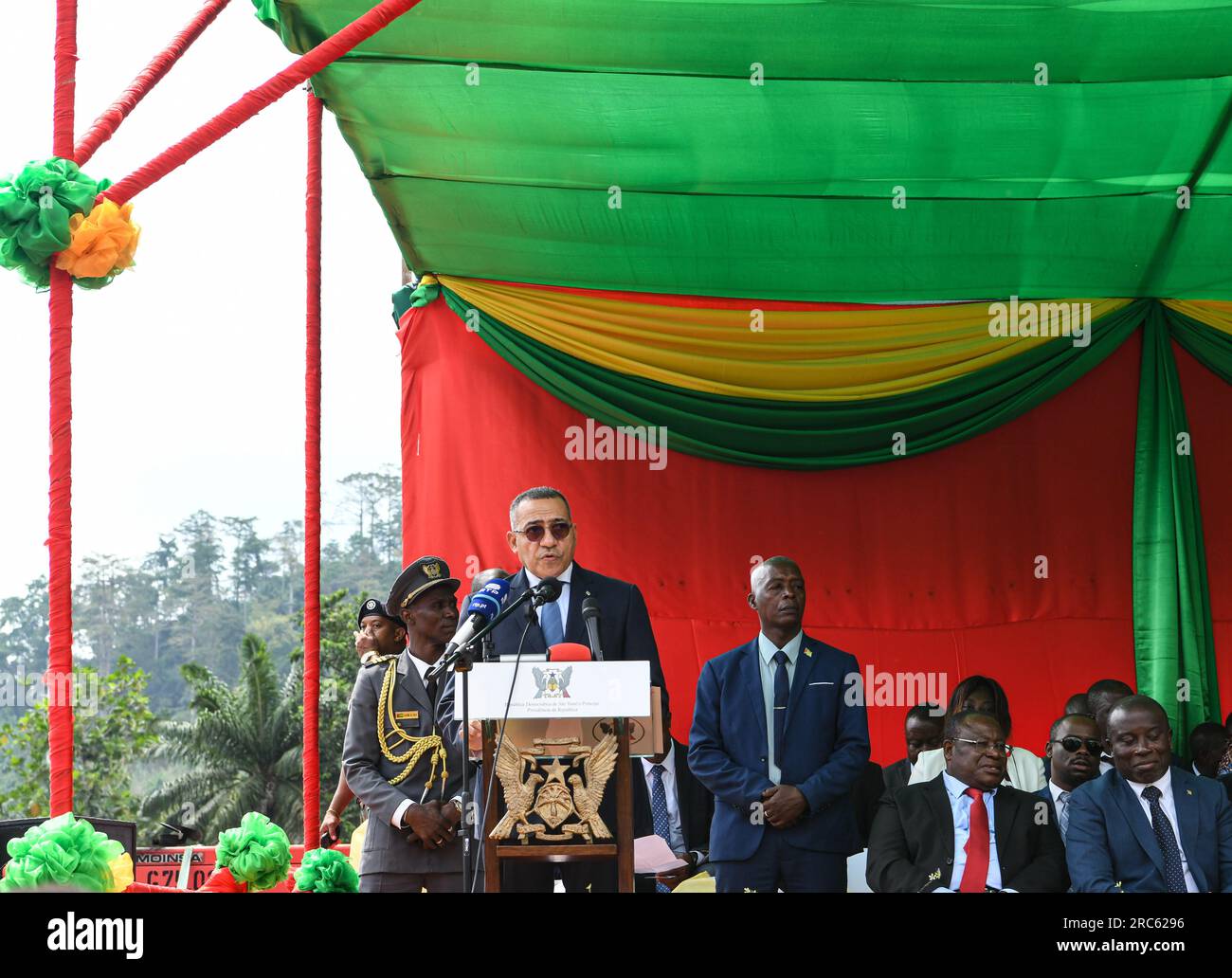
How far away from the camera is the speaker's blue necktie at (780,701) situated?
5039 millimetres

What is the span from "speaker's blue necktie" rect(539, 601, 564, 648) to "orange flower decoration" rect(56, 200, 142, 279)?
6.64 feet

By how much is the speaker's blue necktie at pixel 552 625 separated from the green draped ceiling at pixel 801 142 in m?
2.09

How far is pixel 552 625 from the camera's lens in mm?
4938

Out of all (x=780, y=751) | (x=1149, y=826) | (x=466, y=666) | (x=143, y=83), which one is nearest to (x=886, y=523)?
(x=780, y=751)

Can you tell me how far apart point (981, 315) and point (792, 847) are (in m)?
3.36

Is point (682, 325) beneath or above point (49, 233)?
above

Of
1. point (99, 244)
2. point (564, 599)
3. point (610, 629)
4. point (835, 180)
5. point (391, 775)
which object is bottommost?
point (391, 775)

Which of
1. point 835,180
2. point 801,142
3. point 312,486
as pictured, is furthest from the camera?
point 835,180

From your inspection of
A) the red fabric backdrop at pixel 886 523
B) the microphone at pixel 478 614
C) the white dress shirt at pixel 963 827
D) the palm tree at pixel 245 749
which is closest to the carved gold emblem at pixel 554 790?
the microphone at pixel 478 614

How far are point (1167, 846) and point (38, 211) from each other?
3.92m

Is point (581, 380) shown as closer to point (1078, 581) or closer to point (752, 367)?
point (752, 367)

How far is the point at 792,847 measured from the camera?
15.8 ft

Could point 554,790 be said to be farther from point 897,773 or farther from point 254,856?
point 897,773
